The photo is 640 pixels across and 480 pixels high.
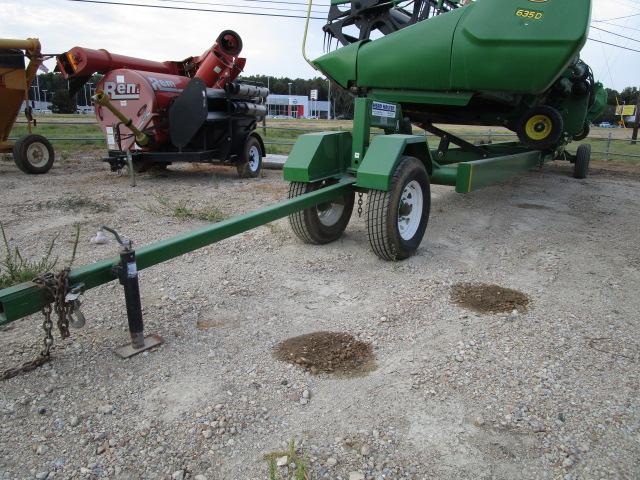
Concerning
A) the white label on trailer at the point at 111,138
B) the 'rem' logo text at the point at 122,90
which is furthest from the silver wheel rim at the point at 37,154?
the 'rem' logo text at the point at 122,90

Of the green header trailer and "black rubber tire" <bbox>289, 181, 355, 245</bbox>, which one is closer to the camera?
the green header trailer

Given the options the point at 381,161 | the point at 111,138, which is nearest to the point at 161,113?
the point at 111,138

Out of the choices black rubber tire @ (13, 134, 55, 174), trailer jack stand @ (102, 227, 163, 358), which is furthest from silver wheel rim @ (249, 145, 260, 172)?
trailer jack stand @ (102, 227, 163, 358)

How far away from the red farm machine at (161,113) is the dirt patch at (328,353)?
596cm

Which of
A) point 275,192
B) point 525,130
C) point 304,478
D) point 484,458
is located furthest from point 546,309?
point 275,192

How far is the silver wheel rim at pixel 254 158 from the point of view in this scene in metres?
9.74

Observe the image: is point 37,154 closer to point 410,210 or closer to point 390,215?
point 410,210

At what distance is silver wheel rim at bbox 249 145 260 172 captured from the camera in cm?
974

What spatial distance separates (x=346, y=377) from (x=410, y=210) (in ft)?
7.95

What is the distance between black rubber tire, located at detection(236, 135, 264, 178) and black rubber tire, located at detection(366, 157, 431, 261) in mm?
5275

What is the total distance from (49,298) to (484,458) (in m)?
2.28

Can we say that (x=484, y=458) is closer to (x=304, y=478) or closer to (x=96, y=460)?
(x=304, y=478)

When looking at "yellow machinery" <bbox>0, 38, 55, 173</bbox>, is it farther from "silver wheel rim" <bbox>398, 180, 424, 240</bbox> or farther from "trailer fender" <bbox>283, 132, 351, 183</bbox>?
"silver wheel rim" <bbox>398, 180, 424, 240</bbox>

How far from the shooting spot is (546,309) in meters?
3.72
